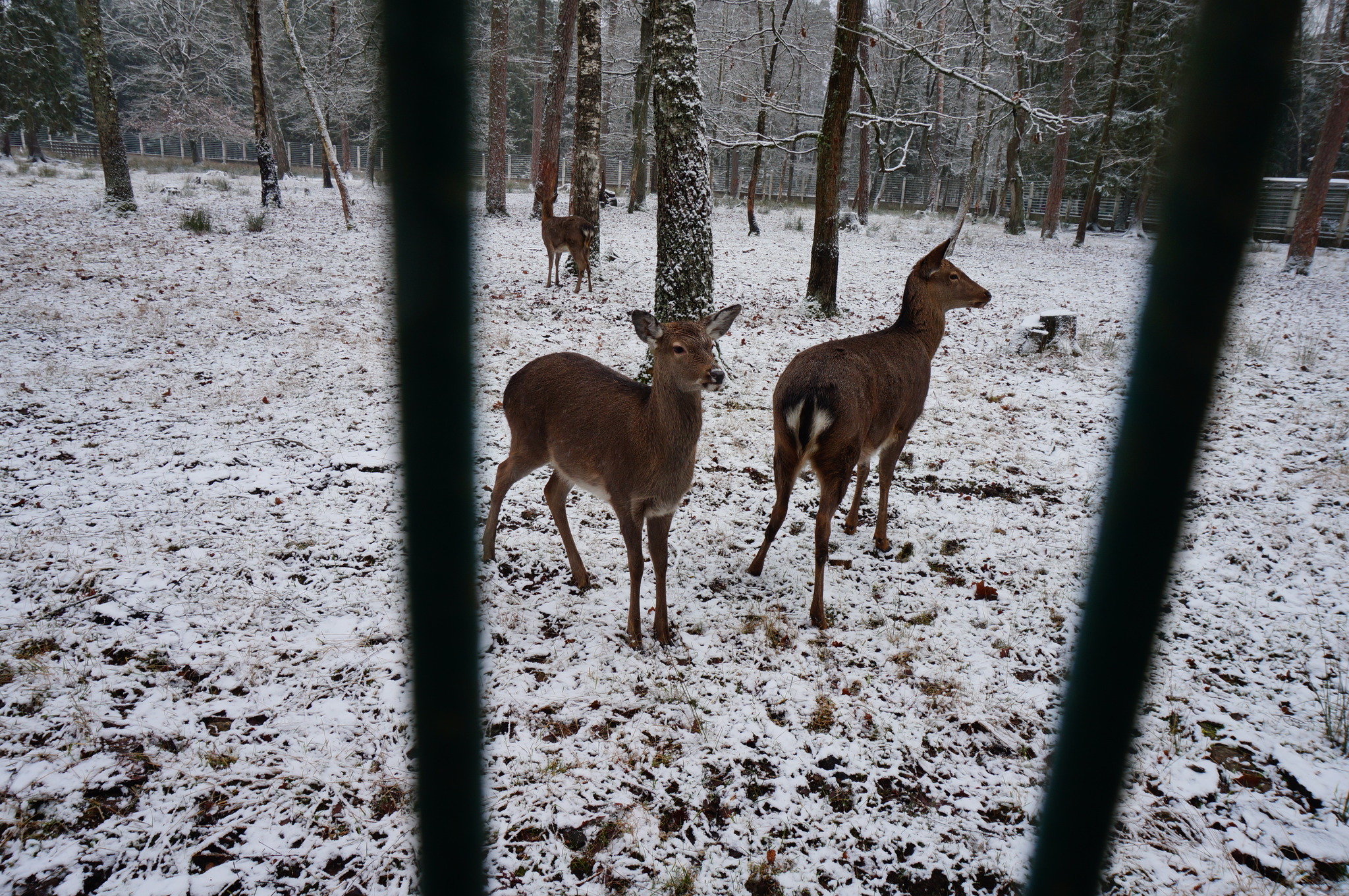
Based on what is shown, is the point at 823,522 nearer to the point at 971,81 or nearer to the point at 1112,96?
the point at 971,81

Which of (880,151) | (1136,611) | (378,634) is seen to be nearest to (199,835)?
(378,634)

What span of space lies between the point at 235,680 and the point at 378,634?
68cm

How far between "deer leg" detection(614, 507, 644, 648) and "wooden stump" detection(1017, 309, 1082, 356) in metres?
8.03

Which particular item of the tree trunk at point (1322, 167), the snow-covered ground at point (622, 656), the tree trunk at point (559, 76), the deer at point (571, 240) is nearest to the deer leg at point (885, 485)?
the snow-covered ground at point (622, 656)

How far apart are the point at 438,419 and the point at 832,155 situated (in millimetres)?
10356

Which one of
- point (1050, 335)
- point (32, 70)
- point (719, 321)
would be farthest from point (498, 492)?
point (32, 70)

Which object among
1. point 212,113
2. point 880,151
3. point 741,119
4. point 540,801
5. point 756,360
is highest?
point 741,119

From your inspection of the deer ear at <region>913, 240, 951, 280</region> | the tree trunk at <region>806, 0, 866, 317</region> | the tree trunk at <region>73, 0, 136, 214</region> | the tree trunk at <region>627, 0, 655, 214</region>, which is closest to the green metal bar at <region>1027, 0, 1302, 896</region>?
the deer ear at <region>913, 240, 951, 280</region>

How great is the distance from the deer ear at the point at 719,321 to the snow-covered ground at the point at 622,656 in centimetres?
169

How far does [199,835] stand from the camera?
2.46 meters

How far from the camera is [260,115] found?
16.2 m

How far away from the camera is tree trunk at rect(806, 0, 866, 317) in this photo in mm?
9430

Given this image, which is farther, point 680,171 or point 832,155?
point 832,155

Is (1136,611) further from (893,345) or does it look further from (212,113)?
(212,113)
